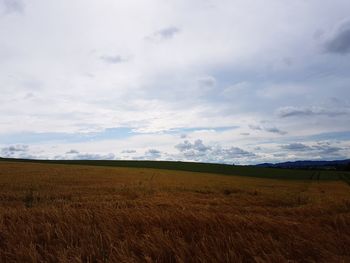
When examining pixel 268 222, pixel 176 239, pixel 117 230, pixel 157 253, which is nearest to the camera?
pixel 157 253

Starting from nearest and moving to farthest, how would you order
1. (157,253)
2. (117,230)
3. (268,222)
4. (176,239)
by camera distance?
1. (157,253)
2. (176,239)
3. (117,230)
4. (268,222)

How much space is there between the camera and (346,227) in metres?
6.72

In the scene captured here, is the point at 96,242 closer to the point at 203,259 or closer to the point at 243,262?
the point at 203,259

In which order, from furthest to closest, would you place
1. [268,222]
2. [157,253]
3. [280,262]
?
[268,222] < [157,253] < [280,262]

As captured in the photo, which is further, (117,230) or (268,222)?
(268,222)

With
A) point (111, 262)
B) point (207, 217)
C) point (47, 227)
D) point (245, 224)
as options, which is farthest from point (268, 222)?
point (47, 227)

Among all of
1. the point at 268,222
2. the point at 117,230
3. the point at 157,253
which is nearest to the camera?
the point at 157,253

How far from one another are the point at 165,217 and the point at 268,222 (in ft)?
6.10

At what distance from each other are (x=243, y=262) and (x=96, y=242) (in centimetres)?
221

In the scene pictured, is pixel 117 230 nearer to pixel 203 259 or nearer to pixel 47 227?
pixel 47 227

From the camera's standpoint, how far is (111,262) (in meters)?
4.53

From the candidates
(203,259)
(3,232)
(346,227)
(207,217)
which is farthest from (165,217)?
(346,227)

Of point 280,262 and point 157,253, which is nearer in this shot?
point 280,262

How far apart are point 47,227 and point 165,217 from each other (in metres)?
2.06
